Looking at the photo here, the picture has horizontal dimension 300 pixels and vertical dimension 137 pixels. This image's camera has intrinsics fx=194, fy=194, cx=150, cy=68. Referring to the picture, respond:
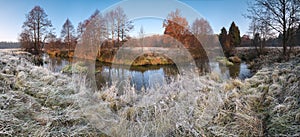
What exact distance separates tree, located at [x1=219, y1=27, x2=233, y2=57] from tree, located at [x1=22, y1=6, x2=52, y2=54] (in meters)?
10.2

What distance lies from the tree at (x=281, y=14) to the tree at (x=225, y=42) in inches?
191

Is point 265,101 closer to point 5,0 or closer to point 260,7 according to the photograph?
point 260,7

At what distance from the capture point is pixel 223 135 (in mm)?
1846

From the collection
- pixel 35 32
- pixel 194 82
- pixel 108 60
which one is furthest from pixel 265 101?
pixel 35 32

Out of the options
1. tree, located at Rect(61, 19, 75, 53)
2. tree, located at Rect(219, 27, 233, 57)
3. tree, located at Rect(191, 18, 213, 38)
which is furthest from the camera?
tree, located at Rect(61, 19, 75, 53)

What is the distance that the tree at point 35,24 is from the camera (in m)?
10.6

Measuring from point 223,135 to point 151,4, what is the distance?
3226 mm

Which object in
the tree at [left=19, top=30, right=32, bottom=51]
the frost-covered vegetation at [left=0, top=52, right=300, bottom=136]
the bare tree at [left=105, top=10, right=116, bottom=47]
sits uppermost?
the bare tree at [left=105, top=10, right=116, bottom=47]

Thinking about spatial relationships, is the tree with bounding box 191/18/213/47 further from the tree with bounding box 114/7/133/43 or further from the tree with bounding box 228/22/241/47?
the tree with bounding box 228/22/241/47

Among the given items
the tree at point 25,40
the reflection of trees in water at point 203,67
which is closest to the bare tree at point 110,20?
the reflection of trees in water at point 203,67

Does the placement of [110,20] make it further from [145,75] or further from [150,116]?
[150,116]

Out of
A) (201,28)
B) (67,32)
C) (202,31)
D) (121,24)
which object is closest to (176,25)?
(201,28)

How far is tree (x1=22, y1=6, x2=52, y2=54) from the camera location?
1062 cm

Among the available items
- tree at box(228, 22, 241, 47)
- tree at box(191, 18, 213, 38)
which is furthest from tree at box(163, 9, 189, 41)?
tree at box(228, 22, 241, 47)
